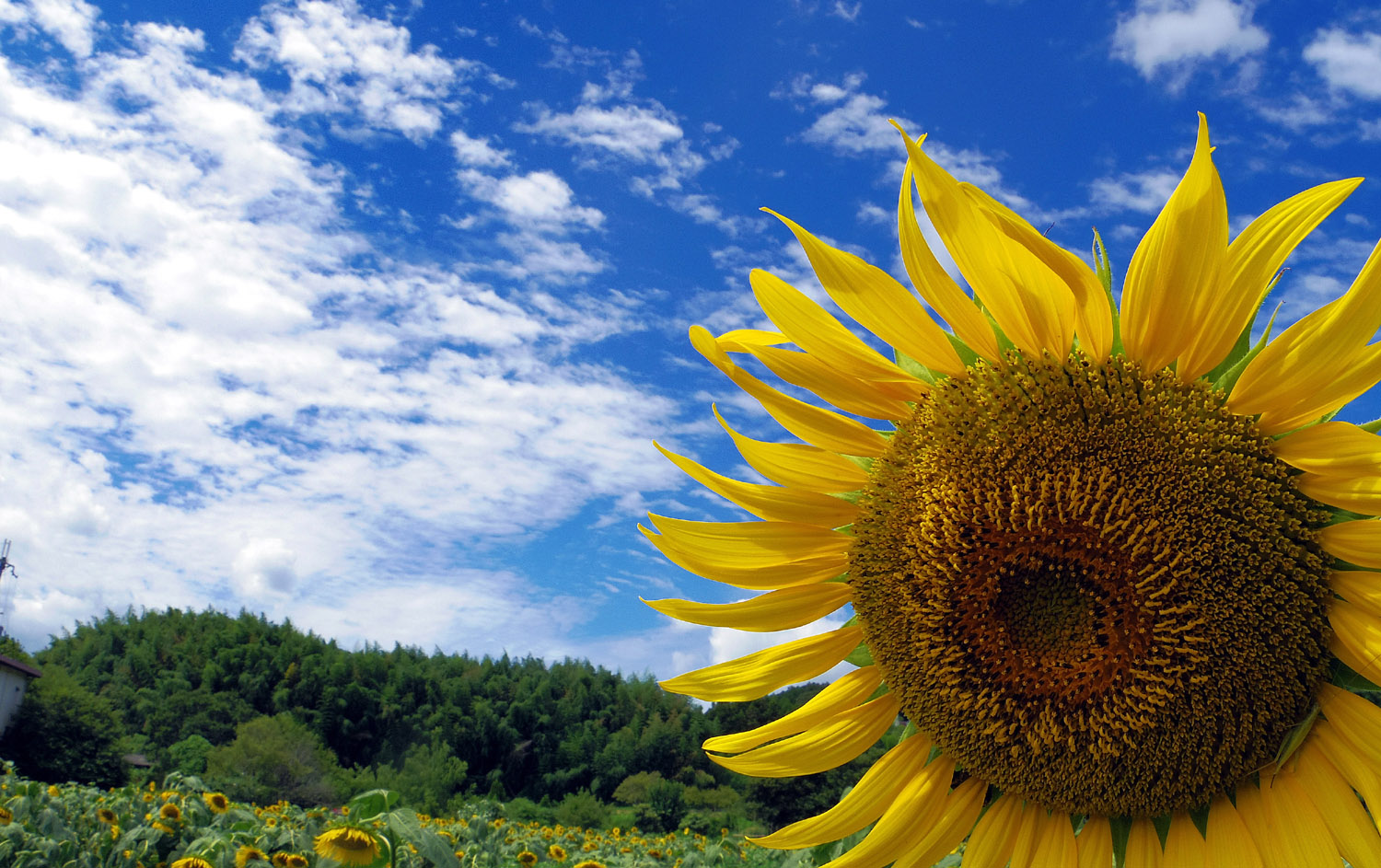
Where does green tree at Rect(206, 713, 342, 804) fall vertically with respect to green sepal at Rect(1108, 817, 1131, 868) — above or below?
above

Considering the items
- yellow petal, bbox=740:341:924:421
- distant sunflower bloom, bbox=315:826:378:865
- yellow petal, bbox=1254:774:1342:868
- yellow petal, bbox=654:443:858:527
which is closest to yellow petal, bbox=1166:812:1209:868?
yellow petal, bbox=1254:774:1342:868

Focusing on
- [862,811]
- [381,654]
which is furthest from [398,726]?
[862,811]

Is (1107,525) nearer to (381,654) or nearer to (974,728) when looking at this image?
(974,728)

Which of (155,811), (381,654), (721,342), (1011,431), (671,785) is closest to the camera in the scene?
(1011,431)

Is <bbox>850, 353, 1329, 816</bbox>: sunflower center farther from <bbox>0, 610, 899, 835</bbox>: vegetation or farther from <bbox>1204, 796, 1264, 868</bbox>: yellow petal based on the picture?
<bbox>0, 610, 899, 835</bbox>: vegetation

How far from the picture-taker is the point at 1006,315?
200cm

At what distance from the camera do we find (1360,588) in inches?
69.6

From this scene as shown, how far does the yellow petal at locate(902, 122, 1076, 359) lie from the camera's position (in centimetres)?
190

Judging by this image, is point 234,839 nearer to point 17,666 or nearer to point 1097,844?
point 1097,844

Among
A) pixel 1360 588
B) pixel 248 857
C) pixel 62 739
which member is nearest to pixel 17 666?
pixel 62 739

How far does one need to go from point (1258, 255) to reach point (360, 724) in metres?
93.6

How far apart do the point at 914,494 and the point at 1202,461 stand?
58 cm

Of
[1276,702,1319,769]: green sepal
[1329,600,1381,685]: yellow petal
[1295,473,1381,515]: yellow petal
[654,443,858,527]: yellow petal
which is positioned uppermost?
[654,443,858,527]: yellow petal

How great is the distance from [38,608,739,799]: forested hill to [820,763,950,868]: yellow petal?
73756mm
